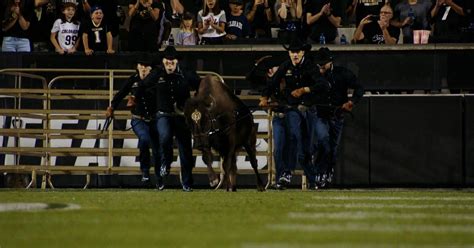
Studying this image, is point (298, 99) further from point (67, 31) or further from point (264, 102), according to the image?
point (67, 31)

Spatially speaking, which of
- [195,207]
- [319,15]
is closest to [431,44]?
[319,15]

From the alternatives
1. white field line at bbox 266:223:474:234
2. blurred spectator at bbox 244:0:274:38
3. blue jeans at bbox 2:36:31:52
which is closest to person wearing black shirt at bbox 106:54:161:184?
blue jeans at bbox 2:36:31:52

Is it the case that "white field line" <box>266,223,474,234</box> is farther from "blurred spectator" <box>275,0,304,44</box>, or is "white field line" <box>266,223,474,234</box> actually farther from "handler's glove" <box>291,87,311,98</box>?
"blurred spectator" <box>275,0,304,44</box>

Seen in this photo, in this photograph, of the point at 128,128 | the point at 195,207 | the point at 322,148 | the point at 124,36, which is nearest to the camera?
the point at 195,207

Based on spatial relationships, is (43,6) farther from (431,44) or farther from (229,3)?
(431,44)

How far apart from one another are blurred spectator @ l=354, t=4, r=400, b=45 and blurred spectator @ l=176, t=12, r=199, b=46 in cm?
282

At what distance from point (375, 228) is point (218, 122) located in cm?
832

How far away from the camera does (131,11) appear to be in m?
23.4

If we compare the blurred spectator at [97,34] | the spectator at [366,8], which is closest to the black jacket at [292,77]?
the spectator at [366,8]

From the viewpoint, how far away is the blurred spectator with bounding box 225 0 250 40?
Result: 914 inches

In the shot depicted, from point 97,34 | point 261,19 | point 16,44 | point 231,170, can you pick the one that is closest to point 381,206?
point 231,170

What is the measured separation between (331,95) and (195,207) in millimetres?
7850

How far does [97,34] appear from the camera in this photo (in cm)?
2300

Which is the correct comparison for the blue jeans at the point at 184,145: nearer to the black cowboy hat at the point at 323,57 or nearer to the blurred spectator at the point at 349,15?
the black cowboy hat at the point at 323,57
